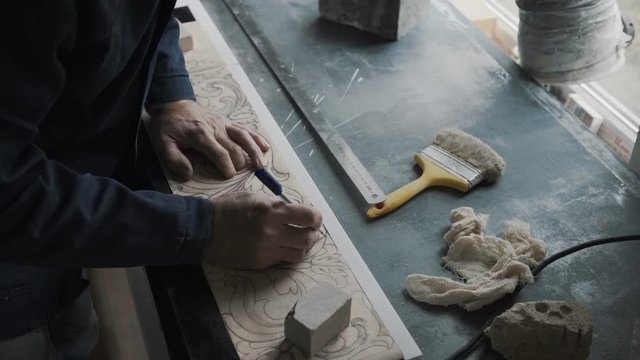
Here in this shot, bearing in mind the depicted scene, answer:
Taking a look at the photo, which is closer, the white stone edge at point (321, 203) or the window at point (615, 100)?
the white stone edge at point (321, 203)

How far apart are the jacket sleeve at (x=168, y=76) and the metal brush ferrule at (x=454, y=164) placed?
45 cm

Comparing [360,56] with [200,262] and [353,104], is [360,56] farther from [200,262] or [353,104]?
[200,262]

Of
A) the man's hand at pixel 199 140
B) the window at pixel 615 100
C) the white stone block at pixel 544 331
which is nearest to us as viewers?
the white stone block at pixel 544 331

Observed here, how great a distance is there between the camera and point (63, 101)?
0.90m

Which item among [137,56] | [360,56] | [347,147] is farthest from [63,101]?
[360,56]

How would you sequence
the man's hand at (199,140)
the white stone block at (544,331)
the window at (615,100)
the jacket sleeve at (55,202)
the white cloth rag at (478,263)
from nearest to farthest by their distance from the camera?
1. the jacket sleeve at (55,202)
2. the white stone block at (544,331)
3. the white cloth rag at (478,263)
4. the man's hand at (199,140)
5. the window at (615,100)

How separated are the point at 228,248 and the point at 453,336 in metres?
0.35

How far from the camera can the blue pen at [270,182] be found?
3.47 feet

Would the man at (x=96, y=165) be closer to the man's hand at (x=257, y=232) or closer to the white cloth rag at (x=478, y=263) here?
the man's hand at (x=257, y=232)

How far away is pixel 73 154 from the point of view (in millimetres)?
1027

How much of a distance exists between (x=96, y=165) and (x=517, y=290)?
69 cm

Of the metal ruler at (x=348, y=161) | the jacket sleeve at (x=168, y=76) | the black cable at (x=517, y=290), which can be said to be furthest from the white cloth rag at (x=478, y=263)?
the jacket sleeve at (x=168, y=76)

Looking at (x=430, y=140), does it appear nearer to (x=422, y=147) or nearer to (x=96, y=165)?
(x=422, y=147)

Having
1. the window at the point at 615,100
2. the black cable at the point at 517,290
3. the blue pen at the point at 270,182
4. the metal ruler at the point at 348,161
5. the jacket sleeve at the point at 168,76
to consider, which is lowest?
the window at the point at 615,100
